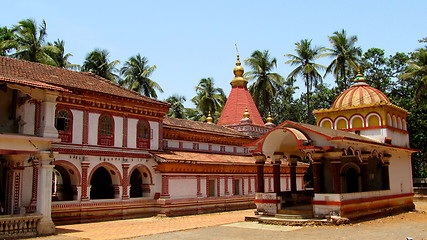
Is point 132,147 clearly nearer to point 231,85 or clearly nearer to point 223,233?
point 223,233

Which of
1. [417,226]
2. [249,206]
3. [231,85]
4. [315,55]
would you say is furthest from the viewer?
[315,55]

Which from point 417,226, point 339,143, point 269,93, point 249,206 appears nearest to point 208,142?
point 249,206

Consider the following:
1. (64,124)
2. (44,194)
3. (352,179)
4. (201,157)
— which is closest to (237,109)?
(201,157)

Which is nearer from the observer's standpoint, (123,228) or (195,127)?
(123,228)

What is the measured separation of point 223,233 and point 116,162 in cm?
873

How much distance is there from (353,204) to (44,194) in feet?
43.2

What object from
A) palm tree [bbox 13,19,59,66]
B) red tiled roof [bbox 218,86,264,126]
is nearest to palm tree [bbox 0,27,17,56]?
palm tree [bbox 13,19,59,66]

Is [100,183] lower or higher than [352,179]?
lower

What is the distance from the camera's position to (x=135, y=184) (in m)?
26.0

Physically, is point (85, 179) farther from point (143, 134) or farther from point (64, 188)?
point (143, 134)

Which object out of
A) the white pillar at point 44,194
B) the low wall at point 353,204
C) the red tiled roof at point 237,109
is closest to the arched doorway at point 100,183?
the white pillar at point 44,194

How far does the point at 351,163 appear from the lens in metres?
24.0

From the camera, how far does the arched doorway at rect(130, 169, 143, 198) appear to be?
84.3 feet

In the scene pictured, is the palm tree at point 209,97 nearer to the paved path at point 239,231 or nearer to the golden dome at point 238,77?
the golden dome at point 238,77
